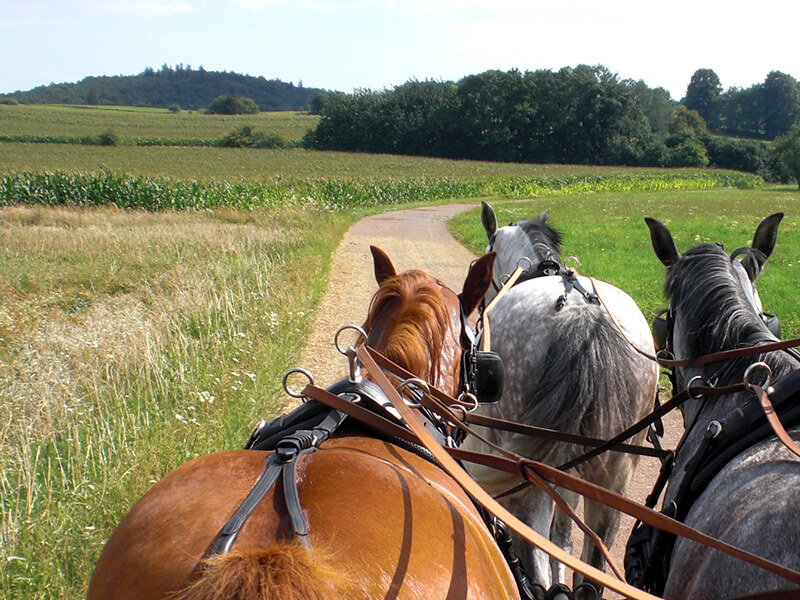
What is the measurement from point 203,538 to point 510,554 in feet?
5.29

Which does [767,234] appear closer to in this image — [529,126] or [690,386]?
[690,386]

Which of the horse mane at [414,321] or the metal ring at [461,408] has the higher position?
the horse mane at [414,321]

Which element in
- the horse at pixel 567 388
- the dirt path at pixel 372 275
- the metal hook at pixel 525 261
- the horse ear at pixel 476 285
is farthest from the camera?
the dirt path at pixel 372 275

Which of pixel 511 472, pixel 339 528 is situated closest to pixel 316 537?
pixel 339 528

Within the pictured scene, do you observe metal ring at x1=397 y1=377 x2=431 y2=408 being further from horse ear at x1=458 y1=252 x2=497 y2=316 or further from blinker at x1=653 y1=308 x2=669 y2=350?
blinker at x1=653 y1=308 x2=669 y2=350

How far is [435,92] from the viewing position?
224 feet

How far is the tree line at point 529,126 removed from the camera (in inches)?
2457

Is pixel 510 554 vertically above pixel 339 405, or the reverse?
pixel 339 405

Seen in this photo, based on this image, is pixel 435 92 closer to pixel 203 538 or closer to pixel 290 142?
pixel 290 142

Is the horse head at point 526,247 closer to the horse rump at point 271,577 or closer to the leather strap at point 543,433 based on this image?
the leather strap at point 543,433

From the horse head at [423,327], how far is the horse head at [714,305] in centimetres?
92

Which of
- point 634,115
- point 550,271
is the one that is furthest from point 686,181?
point 550,271

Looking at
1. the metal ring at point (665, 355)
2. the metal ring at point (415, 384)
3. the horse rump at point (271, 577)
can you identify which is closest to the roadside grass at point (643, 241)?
the metal ring at point (665, 355)

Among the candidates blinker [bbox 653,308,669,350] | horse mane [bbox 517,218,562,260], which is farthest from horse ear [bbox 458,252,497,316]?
horse mane [bbox 517,218,562,260]
